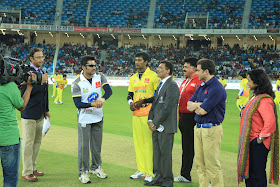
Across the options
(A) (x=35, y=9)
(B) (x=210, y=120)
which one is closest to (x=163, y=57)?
(A) (x=35, y=9)

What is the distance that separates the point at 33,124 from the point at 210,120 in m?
3.41

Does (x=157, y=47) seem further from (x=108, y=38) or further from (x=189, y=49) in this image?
(x=108, y=38)

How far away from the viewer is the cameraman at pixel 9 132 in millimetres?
4305

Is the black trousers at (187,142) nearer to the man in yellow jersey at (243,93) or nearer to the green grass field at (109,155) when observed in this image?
the green grass field at (109,155)

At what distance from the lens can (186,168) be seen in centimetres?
652

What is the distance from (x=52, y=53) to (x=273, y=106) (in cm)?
4726

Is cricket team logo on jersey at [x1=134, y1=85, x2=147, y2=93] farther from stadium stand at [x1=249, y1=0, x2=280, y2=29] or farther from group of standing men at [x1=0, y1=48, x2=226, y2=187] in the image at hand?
stadium stand at [x1=249, y1=0, x2=280, y2=29]

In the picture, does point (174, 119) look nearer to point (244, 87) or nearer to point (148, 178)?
point (148, 178)

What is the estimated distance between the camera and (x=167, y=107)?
235 inches

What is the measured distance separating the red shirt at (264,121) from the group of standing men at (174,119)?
1.70 ft

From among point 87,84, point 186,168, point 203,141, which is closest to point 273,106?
point 203,141

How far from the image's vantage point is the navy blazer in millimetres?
6504

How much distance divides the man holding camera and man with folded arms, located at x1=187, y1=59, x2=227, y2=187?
3009 mm

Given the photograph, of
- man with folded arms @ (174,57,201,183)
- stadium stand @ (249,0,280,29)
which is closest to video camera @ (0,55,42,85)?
man with folded arms @ (174,57,201,183)
